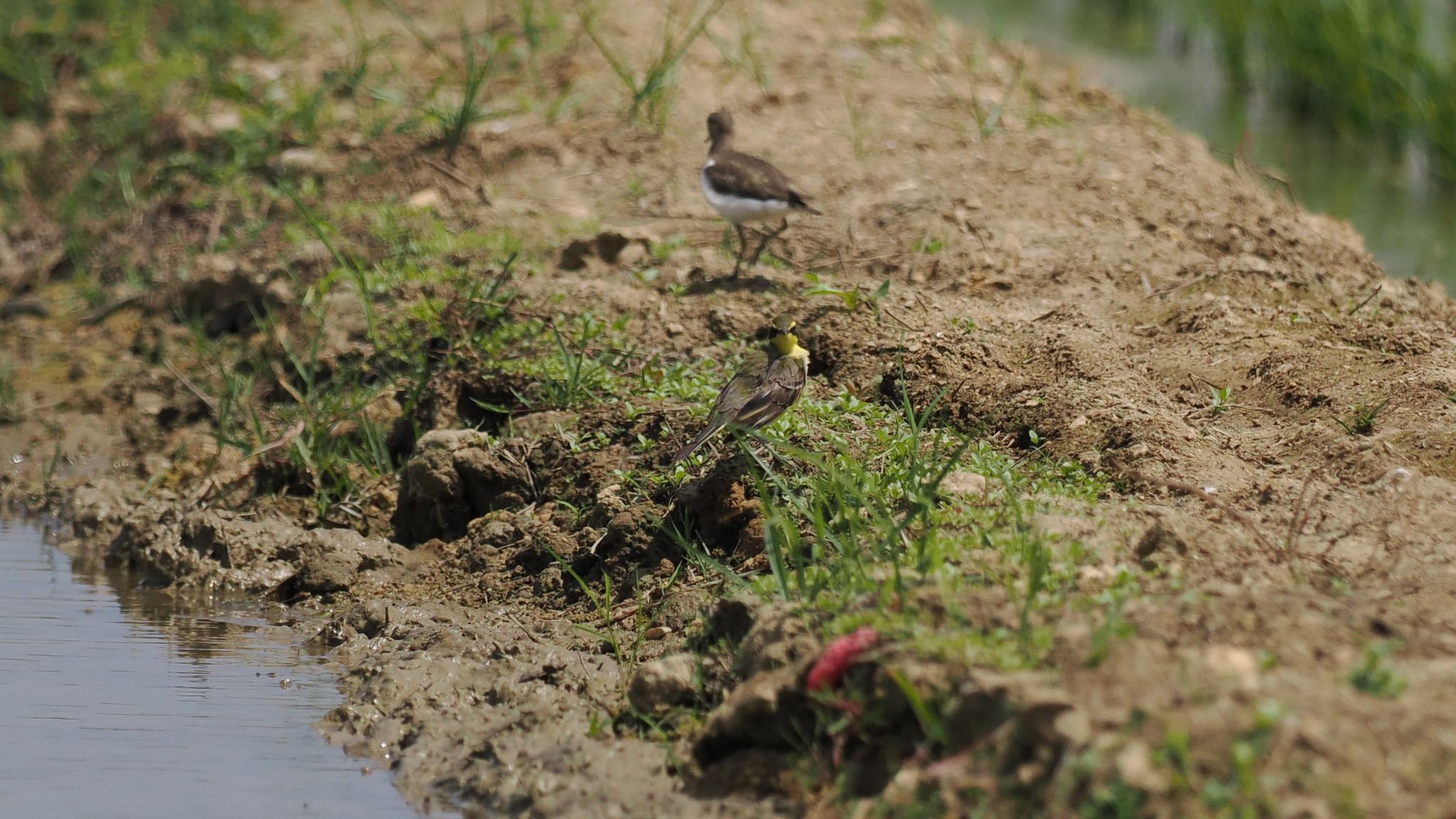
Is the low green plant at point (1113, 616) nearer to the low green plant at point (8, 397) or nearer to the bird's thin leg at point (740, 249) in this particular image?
the bird's thin leg at point (740, 249)

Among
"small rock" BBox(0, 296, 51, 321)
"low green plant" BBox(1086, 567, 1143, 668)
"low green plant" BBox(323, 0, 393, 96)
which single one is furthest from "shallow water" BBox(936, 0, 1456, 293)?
"small rock" BBox(0, 296, 51, 321)

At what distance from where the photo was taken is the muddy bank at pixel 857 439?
4.04 m

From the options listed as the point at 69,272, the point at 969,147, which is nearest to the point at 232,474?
the point at 69,272

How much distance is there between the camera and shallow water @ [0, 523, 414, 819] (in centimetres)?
478

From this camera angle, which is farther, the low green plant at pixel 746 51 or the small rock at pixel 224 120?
the low green plant at pixel 746 51

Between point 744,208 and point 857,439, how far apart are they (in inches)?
80.4

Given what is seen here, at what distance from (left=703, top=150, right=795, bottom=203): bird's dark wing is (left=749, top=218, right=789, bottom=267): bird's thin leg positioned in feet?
1.01

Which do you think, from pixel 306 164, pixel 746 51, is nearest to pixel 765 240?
pixel 746 51

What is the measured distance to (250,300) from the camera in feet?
29.3

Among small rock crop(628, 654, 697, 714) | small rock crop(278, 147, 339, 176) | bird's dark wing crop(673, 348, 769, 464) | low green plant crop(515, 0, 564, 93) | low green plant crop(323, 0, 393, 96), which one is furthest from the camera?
low green plant crop(515, 0, 564, 93)

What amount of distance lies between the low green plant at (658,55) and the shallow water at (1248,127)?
8.51 feet

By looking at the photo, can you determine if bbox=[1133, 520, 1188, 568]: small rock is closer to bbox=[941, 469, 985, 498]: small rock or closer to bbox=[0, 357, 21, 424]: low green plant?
bbox=[941, 469, 985, 498]: small rock

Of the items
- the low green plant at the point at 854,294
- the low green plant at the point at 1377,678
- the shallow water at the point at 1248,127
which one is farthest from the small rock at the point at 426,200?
the low green plant at the point at 1377,678

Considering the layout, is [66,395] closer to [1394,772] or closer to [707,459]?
[707,459]
